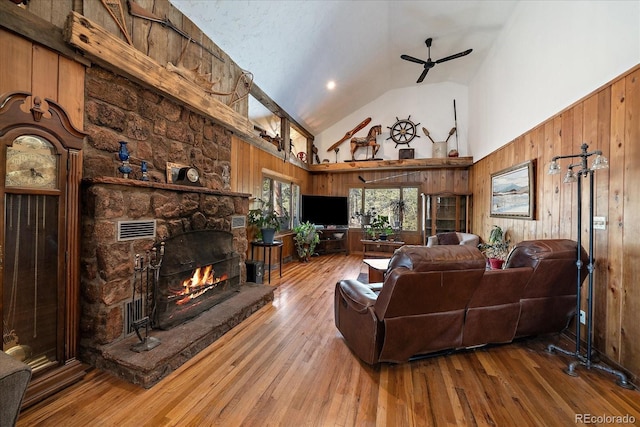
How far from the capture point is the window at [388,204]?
6910 mm

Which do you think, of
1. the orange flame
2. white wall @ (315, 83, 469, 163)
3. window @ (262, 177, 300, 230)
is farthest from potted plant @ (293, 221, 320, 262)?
the orange flame

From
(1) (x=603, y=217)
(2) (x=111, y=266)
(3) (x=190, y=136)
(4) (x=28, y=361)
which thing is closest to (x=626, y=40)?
(1) (x=603, y=217)

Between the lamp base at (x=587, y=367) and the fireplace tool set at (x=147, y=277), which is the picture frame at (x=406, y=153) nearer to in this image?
the lamp base at (x=587, y=367)

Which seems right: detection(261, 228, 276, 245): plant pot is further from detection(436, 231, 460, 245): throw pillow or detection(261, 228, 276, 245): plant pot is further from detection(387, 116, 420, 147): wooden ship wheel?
detection(387, 116, 420, 147): wooden ship wheel

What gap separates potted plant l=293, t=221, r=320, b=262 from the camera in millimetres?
5898

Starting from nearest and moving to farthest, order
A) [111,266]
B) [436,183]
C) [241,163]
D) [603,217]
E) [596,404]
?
[596,404], [111,266], [603,217], [241,163], [436,183]

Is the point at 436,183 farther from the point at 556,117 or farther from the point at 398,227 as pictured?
the point at 556,117

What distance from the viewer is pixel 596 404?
1.66m

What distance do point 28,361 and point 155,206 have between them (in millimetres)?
1311

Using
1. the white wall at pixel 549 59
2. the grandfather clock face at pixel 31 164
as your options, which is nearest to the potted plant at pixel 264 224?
the grandfather clock face at pixel 31 164

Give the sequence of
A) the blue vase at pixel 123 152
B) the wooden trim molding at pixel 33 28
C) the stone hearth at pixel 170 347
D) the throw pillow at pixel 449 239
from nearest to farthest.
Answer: the wooden trim molding at pixel 33 28 → the stone hearth at pixel 170 347 → the blue vase at pixel 123 152 → the throw pillow at pixel 449 239

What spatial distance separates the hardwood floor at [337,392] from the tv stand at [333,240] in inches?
175

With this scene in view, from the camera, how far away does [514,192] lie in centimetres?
379

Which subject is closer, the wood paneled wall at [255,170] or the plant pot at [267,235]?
the wood paneled wall at [255,170]
